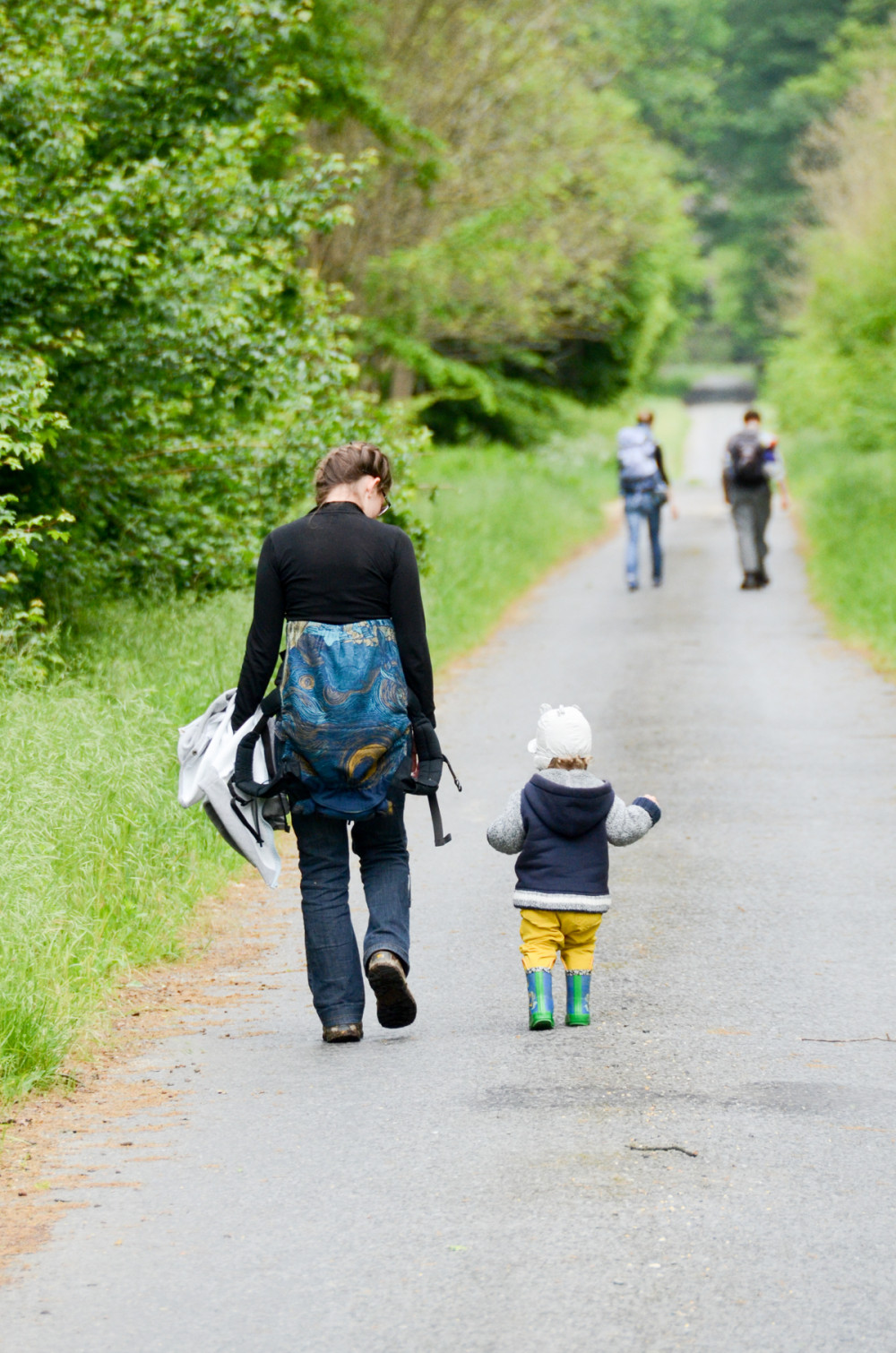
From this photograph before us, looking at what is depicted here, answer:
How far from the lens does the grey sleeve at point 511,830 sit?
17.2 feet

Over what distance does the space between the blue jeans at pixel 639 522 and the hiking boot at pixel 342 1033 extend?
14671 mm

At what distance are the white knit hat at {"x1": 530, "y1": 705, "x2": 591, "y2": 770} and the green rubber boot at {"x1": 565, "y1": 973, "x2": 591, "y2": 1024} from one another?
2.31 feet

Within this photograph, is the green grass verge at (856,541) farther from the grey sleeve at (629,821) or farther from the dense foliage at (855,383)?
the grey sleeve at (629,821)

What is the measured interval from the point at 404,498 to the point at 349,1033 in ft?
21.9

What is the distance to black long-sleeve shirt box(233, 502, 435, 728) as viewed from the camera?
5.08 metres

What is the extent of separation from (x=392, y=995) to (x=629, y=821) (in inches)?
37.6

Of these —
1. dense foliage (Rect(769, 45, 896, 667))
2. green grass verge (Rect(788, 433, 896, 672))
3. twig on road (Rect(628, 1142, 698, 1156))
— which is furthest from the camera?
dense foliage (Rect(769, 45, 896, 667))

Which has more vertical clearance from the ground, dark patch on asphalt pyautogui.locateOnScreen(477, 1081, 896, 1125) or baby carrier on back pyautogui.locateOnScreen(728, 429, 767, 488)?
baby carrier on back pyautogui.locateOnScreen(728, 429, 767, 488)

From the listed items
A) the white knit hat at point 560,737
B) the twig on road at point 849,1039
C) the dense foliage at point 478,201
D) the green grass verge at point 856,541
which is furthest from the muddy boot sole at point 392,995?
the dense foliage at point 478,201

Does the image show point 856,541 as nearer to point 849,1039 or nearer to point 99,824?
point 99,824

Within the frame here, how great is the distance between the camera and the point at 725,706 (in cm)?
1227

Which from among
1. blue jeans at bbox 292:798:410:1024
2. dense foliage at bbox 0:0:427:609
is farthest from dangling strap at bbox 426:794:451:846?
dense foliage at bbox 0:0:427:609

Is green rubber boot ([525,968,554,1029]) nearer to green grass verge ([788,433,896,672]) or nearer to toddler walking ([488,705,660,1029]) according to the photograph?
toddler walking ([488,705,660,1029])

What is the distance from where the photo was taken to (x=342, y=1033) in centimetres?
526
